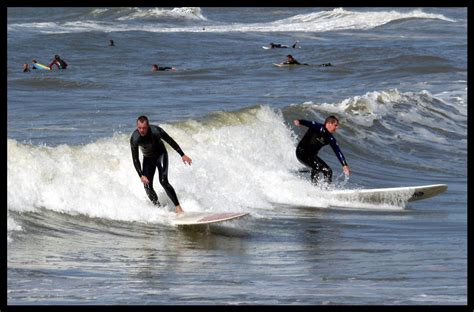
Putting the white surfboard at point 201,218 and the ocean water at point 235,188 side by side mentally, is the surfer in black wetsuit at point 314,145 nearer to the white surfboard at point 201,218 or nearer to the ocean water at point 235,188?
the ocean water at point 235,188

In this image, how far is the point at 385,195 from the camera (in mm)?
15836

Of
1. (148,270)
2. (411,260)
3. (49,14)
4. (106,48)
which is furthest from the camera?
(49,14)

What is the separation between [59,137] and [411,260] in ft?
31.6

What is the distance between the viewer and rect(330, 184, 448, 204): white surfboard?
15711 mm

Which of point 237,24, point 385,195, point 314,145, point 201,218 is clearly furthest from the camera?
point 237,24

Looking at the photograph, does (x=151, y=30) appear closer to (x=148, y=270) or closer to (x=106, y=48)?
(x=106, y=48)

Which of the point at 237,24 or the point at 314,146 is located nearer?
the point at 314,146

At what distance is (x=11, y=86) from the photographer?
32062 millimetres

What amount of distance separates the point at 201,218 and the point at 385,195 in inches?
165

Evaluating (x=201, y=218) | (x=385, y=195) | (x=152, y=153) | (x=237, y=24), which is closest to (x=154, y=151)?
(x=152, y=153)

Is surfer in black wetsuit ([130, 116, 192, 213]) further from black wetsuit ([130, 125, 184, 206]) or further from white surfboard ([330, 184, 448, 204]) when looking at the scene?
white surfboard ([330, 184, 448, 204])

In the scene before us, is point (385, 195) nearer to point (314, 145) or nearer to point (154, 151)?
point (314, 145)

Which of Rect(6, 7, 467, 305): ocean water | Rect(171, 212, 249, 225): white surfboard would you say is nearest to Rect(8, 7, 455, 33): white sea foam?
Rect(6, 7, 467, 305): ocean water
